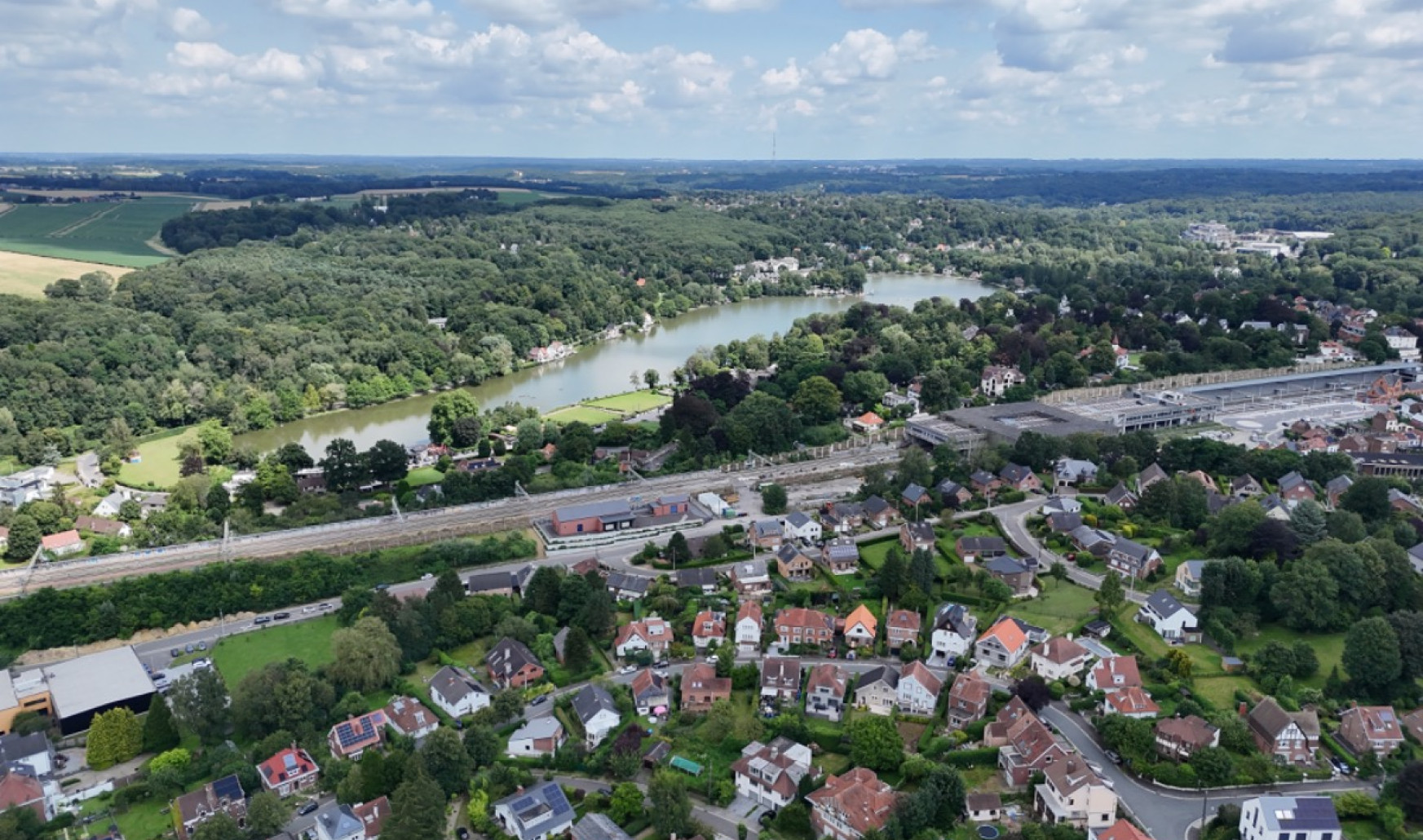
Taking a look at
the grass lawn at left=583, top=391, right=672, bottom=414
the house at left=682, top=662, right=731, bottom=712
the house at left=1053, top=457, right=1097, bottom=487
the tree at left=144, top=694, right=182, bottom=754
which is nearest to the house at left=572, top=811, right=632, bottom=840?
the house at left=682, top=662, right=731, bottom=712

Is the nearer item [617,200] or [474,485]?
[474,485]

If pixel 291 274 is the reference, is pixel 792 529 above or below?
below

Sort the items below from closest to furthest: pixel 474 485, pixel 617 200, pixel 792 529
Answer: pixel 792 529, pixel 474 485, pixel 617 200

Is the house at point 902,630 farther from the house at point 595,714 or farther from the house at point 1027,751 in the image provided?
the house at point 595,714

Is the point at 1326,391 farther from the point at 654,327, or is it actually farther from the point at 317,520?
the point at 317,520

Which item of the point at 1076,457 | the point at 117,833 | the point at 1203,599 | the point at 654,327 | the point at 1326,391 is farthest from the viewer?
the point at 654,327

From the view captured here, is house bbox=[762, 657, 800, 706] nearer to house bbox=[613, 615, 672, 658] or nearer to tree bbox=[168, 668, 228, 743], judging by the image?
house bbox=[613, 615, 672, 658]

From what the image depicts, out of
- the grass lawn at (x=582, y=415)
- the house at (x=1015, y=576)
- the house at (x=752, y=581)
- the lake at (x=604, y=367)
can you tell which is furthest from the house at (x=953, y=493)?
the lake at (x=604, y=367)

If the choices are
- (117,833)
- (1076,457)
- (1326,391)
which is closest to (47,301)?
(117,833)
